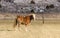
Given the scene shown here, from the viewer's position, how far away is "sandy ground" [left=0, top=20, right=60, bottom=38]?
483cm

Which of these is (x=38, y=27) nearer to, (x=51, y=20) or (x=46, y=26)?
(x=46, y=26)

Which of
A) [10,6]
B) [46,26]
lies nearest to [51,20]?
[46,26]

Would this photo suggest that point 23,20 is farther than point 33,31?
Yes

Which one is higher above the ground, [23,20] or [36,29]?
[23,20]

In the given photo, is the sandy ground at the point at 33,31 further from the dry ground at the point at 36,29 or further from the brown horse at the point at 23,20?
the brown horse at the point at 23,20

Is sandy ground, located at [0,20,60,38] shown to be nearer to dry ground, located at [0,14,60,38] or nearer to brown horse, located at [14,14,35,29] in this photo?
dry ground, located at [0,14,60,38]

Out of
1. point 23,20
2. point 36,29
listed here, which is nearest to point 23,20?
point 23,20

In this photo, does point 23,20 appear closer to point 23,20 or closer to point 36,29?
point 23,20

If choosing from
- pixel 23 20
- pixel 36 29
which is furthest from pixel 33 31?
pixel 23 20

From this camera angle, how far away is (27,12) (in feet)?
→ 22.4

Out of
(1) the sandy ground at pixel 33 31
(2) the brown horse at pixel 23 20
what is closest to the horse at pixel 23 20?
(2) the brown horse at pixel 23 20

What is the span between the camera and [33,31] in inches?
201

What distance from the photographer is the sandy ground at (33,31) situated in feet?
15.9

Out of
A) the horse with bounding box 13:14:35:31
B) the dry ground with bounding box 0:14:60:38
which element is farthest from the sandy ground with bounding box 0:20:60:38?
the horse with bounding box 13:14:35:31
